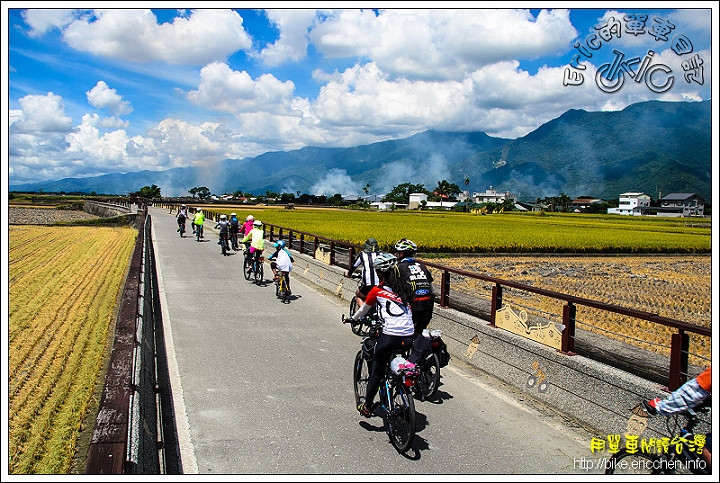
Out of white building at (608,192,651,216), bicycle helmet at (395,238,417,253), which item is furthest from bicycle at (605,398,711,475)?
white building at (608,192,651,216)

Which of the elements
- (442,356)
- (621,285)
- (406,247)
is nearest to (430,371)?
(442,356)

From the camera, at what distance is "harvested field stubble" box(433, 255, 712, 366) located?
1145 centimetres

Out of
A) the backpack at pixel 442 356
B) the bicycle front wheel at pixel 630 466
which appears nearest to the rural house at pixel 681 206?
the backpack at pixel 442 356

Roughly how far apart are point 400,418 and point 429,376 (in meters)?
1.63

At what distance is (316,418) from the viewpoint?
5.72 m

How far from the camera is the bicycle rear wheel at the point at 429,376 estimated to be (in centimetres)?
639

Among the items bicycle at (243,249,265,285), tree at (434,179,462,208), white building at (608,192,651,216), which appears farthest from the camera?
tree at (434,179,462,208)

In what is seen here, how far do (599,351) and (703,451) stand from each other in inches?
116

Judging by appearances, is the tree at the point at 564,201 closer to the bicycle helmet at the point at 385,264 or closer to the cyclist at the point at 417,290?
the cyclist at the point at 417,290

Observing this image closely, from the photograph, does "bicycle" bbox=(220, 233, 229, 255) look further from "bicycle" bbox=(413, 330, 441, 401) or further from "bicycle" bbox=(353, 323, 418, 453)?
"bicycle" bbox=(353, 323, 418, 453)

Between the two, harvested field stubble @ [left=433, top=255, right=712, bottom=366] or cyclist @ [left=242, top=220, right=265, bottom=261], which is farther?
cyclist @ [left=242, top=220, right=265, bottom=261]

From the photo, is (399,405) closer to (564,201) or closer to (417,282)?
(417,282)

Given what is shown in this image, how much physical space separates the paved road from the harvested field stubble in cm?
266

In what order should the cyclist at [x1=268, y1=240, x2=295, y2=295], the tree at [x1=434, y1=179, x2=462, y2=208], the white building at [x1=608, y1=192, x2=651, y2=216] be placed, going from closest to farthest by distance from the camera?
the cyclist at [x1=268, y1=240, x2=295, y2=295], the white building at [x1=608, y1=192, x2=651, y2=216], the tree at [x1=434, y1=179, x2=462, y2=208]
